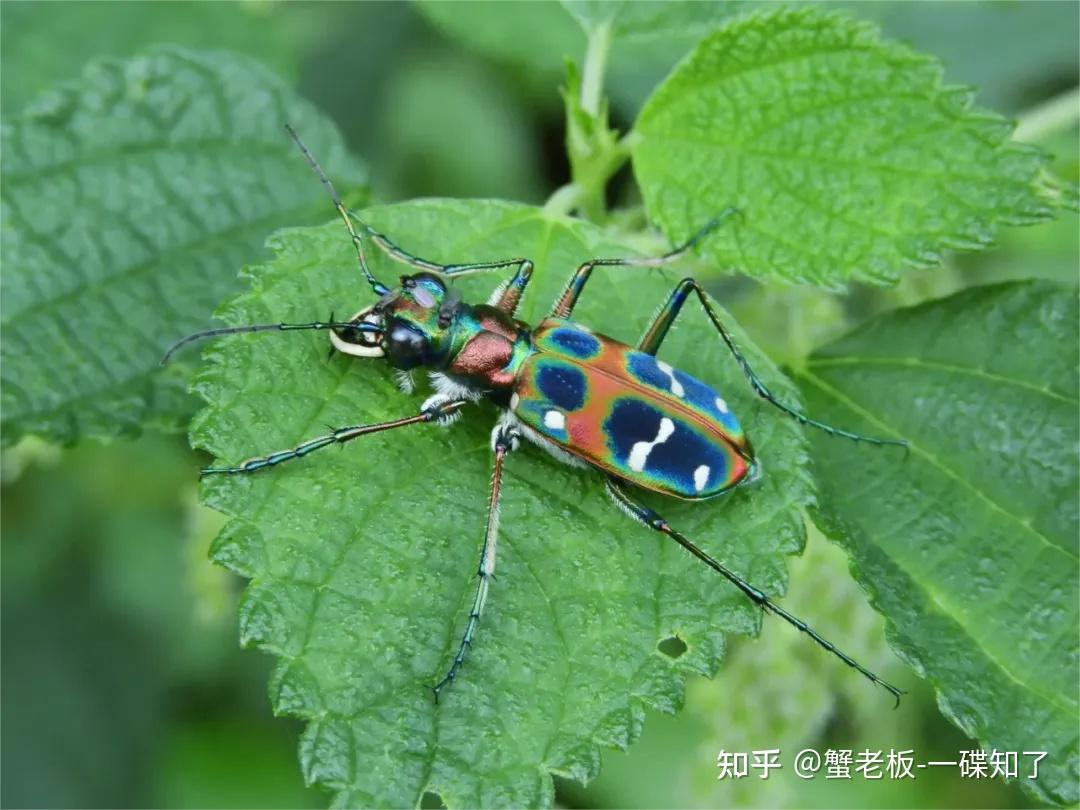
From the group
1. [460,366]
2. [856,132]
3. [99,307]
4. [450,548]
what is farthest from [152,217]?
[856,132]

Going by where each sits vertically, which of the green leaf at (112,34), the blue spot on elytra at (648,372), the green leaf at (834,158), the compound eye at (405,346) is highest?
the green leaf at (112,34)

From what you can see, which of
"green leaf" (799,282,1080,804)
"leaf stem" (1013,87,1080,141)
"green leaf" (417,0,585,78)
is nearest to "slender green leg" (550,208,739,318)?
"green leaf" (799,282,1080,804)

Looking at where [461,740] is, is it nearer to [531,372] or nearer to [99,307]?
[531,372]

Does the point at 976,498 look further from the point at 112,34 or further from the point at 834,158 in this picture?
the point at 112,34

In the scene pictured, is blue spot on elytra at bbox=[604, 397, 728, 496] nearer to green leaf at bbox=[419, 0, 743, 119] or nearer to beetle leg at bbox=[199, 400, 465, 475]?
beetle leg at bbox=[199, 400, 465, 475]

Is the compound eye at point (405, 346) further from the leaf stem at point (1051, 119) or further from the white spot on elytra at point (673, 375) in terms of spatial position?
the leaf stem at point (1051, 119)

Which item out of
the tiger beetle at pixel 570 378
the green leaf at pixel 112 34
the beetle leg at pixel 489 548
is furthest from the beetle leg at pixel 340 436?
the green leaf at pixel 112 34
